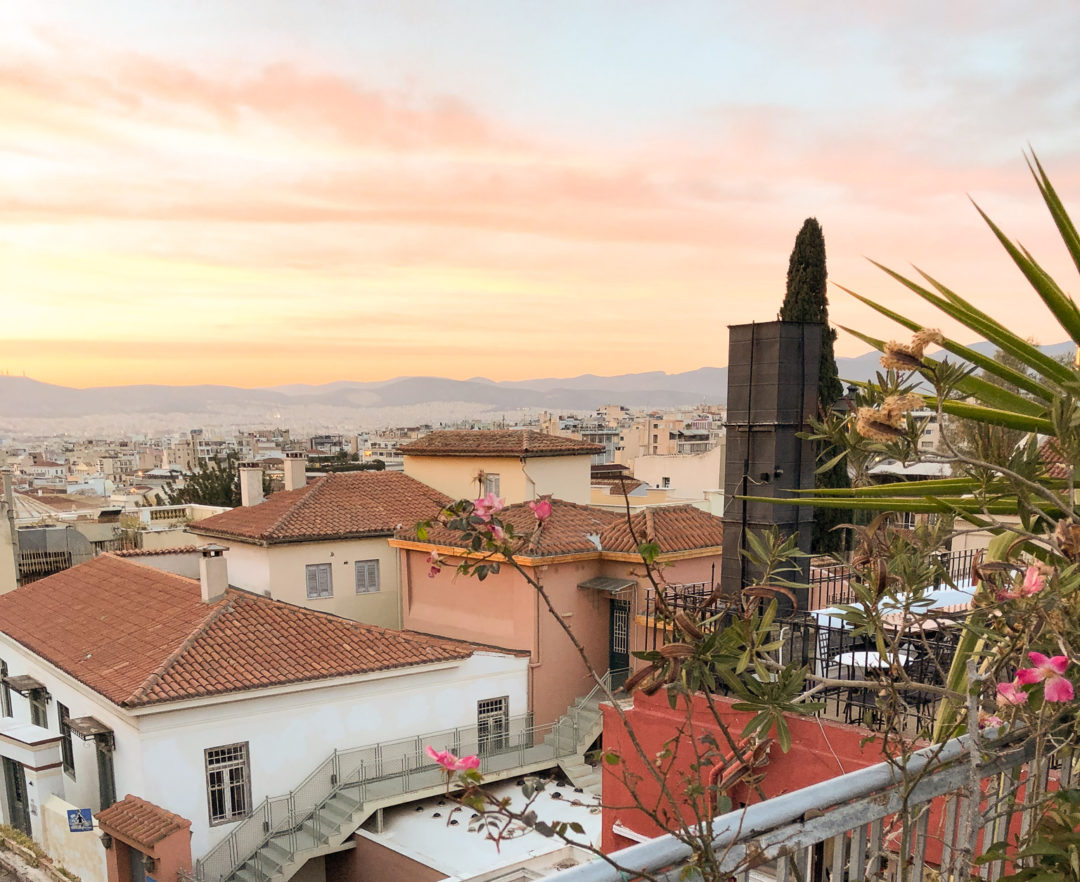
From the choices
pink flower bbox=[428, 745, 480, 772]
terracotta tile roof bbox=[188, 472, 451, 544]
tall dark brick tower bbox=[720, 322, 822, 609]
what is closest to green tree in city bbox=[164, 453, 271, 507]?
terracotta tile roof bbox=[188, 472, 451, 544]

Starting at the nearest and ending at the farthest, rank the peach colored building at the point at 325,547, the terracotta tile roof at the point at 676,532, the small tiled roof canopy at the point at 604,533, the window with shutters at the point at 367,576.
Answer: the small tiled roof canopy at the point at 604,533, the terracotta tile roof at the point at 676,532, the peach colored building at the point at 325,547, the window with shutters at the point at 367,576

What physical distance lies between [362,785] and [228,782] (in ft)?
6.94

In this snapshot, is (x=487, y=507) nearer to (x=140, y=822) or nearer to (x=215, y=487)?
(x=140, y=822)

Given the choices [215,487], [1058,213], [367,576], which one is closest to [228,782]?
[367,576]

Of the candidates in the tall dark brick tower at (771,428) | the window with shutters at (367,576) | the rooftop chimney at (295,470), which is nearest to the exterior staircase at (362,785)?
the window with shutters at (367,576)

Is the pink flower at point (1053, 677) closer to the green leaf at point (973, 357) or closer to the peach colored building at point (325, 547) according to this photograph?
the green leaf at point (973, 357)

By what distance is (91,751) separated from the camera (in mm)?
14078

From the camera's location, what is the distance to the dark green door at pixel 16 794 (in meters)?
15.6

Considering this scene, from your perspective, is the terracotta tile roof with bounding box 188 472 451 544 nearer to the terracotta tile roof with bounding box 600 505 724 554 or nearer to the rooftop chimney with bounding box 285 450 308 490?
the rooftop chimney with bounding box 285 450 308 490

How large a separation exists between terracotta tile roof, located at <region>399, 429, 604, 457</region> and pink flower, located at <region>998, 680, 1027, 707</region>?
2000 centimetres

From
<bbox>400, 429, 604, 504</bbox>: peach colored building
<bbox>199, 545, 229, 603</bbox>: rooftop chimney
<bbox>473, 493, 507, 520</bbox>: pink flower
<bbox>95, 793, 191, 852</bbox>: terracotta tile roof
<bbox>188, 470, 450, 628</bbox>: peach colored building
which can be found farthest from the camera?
<bbox>400, 429, 604, 504</bbox>: peach colored building

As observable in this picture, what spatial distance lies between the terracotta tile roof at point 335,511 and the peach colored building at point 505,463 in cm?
64

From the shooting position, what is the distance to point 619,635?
18203mm

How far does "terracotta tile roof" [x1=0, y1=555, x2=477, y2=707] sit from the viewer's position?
13281 millimetres
